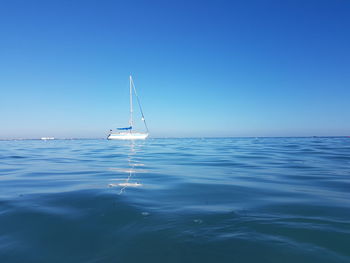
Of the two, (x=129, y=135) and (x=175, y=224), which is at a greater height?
(x=129, y=135)

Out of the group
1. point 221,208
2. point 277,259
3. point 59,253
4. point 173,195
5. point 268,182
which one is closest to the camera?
point 277,259

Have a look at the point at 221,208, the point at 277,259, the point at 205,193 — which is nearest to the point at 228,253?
the point at 277,259

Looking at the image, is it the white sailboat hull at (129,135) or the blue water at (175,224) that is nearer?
the blue water at (175,224)

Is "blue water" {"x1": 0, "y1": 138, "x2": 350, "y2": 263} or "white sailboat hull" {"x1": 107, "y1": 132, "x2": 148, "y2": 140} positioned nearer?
"blue water" {"x1": 0, "y1": 138, "x2": 350, "y2": 263}

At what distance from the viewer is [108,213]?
4109mm

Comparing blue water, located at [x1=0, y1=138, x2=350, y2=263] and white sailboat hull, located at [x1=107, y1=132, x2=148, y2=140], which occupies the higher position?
white sailboat hull, located at [x1=107, y1=132, x2=148, y2=140]

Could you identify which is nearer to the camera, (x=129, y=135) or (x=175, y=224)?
(x=175, y=224)

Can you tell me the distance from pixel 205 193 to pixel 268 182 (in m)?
2.75

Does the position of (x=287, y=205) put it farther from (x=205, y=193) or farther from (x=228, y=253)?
(x=228, y=253)

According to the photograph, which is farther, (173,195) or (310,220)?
(173,195)

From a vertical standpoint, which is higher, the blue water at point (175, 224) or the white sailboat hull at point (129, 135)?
the white sailboat hull at point (129, 135)

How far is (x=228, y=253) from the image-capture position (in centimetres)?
268

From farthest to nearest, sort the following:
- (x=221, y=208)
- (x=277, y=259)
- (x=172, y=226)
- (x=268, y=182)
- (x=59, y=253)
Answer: (x=268, y=182) → (x=221, y=208) → (x=172, y=226) → (x=59, y=253) → (x=277, y=259)

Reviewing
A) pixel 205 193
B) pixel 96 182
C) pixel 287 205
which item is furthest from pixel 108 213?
pixel 287 205
